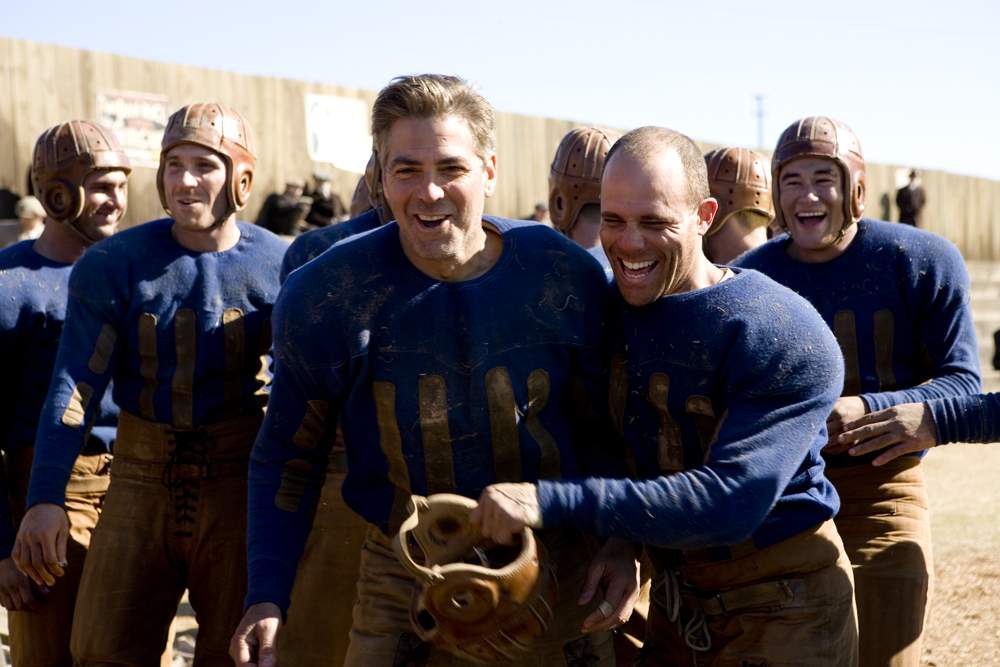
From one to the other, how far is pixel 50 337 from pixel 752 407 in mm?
2954

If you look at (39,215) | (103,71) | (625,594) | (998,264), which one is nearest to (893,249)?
(625,594)

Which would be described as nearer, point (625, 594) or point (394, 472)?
point (625, 594)

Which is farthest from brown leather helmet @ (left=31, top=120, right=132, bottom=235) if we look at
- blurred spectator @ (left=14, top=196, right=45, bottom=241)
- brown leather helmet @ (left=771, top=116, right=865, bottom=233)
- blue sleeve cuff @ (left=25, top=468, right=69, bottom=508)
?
blurred spectator @ (left=14, top=196, right=45, bottom=241)

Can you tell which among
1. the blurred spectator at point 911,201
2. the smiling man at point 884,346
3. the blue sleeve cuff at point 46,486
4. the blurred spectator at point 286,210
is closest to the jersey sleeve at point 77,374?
the blue sleeve cuff at point 46,486

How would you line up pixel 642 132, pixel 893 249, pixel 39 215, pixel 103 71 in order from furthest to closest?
pixel 103 71 < pixel 39 215 < pixel 893 249 < pixel 642 132

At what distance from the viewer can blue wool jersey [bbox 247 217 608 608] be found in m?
3.27

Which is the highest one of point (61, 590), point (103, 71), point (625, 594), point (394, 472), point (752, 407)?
point (103, 71)

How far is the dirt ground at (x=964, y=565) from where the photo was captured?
6738 millimetres

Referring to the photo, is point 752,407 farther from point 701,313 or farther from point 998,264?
point 998,264

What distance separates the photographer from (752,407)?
120 inches

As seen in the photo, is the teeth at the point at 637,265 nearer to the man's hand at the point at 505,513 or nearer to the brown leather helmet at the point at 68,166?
the man's hand at the point at 505,513

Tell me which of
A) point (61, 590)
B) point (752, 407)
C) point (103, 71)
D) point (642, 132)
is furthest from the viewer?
point (103, 71)

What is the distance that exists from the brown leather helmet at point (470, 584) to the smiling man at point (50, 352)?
7.25 feet

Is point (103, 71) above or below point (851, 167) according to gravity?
above
